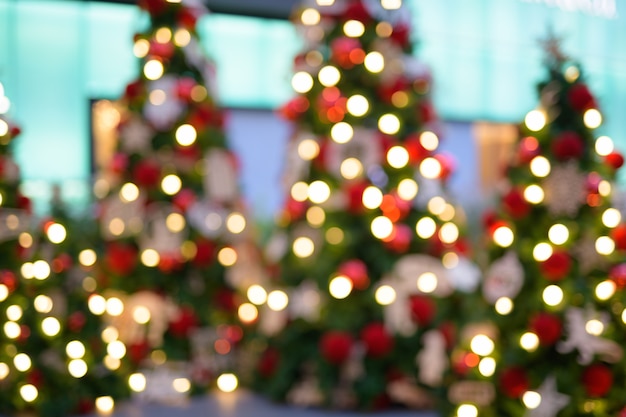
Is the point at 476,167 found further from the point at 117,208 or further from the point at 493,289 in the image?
the point at 493,289

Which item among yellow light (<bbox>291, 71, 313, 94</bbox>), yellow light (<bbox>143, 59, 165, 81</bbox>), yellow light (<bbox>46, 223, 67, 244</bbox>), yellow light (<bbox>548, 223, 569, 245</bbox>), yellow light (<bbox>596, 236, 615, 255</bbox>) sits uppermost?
yellow light (<bbox>143, 59, 165, 81</bbox>)

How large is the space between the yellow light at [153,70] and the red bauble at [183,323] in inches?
59.9

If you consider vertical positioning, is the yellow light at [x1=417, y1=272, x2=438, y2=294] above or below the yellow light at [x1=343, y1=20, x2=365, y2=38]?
below

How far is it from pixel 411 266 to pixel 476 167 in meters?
6.81

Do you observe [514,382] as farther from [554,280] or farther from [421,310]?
[421,310]

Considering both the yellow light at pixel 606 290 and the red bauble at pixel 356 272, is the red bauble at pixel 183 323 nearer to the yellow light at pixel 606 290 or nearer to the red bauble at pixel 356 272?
the red bauble at pixel 356 272

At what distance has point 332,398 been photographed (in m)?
5.26

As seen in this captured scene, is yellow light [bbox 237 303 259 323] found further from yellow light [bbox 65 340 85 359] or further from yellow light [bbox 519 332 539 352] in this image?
yellow light [bbox 519 332 539 352]

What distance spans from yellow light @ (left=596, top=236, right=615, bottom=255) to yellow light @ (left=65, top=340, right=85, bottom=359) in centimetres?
284

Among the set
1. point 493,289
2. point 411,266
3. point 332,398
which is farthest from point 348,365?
point 493,289

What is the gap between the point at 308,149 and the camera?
559 cm

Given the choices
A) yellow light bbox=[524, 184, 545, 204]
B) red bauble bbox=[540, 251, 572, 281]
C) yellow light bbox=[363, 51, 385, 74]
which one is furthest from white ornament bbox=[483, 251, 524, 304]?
yellow light bbox=[363, 51, 385, 74]

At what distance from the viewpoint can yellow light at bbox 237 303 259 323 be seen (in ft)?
19.5

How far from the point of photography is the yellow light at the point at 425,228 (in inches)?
213
